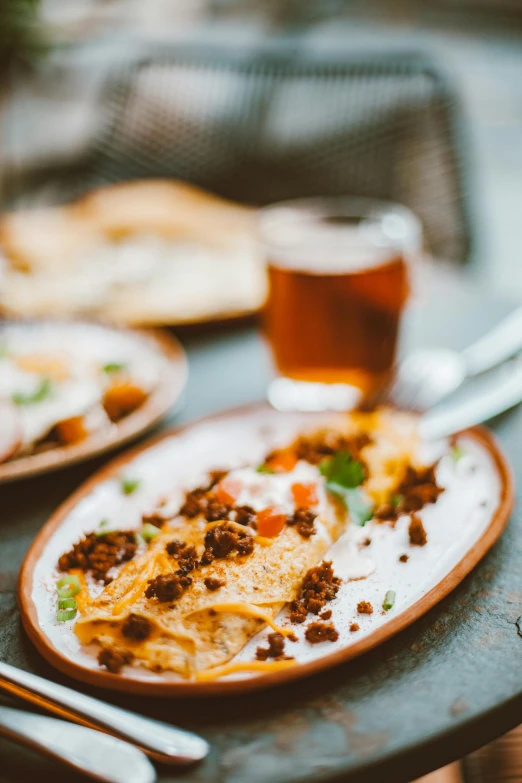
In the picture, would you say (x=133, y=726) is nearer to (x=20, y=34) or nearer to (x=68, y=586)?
(x=68, y=586)

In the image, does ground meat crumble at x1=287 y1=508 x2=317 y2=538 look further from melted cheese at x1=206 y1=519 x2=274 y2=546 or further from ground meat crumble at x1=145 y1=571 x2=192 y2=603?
ground meat crumble at x1=145 y1=571 x2=192 y2=603

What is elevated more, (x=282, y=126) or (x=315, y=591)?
(x=315, y=591)

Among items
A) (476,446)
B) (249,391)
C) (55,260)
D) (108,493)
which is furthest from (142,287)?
(476,446)

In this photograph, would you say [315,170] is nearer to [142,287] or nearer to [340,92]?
[340,92]

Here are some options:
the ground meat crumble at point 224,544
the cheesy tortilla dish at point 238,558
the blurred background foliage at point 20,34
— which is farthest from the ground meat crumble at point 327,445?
the blurred background foliage at point 20,34

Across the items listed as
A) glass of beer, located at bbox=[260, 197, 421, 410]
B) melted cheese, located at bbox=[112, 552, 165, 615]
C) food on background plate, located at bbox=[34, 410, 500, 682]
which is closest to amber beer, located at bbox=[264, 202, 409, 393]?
glass of beer, located at bbox=[260, 197, 421, 410]

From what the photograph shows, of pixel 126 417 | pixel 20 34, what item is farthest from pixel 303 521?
pixel 20 34
